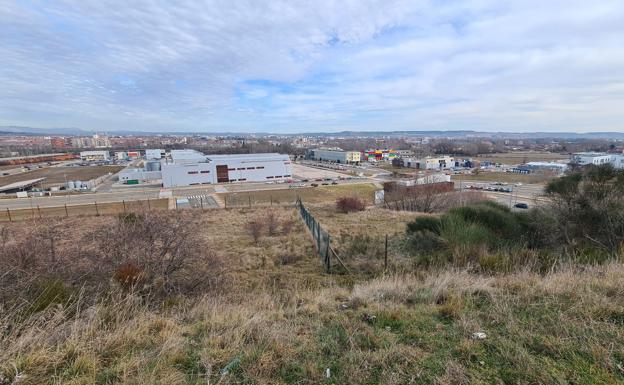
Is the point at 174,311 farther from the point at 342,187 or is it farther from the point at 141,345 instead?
the point at 342,187

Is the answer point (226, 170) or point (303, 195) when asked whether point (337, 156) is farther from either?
point (303, 195)

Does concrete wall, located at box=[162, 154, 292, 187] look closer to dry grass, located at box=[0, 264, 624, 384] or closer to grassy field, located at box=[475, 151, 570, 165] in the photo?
dry grass, located at box=[0, 264, 624, 384]

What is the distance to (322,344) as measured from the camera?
3.43 meters

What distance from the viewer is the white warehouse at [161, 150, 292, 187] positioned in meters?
59.7

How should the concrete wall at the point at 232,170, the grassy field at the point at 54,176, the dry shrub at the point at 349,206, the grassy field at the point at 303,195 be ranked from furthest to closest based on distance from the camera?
the grassy field at the point at 54,176
the concrete wall at the point at 232,170
the grassy field at the point at 303,195
the dry shrub at the point at 349,206

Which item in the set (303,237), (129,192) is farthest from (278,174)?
(303,237)

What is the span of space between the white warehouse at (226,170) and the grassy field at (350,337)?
59.3 meters

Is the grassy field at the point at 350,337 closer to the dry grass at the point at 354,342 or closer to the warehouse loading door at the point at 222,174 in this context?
the dry grass at the point at 354,342

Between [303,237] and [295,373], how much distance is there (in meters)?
16.0

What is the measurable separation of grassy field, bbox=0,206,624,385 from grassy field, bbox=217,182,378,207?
3699cm

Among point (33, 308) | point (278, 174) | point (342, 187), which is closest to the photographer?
point (33, 308)

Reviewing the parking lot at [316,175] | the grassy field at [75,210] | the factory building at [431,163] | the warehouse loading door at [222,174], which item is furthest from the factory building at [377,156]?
the grassy field at [75,210]

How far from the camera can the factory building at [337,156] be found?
346 feet

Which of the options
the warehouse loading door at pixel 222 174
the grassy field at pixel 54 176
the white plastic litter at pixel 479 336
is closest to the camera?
the white plastic litter at pixel 479 336
